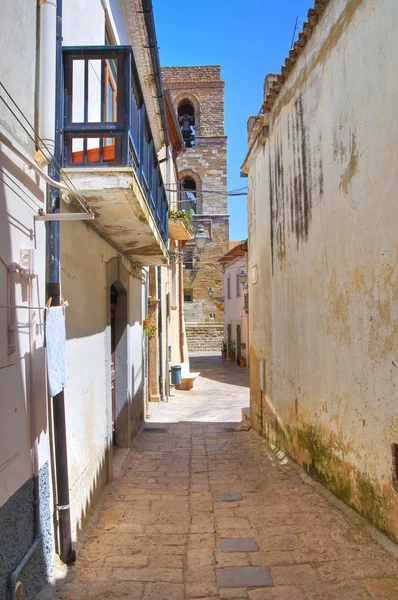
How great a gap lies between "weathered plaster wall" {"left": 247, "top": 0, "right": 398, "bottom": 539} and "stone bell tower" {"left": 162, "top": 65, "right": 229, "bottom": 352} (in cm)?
2590

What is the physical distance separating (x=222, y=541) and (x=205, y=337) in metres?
29.2

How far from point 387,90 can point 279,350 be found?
469 cm

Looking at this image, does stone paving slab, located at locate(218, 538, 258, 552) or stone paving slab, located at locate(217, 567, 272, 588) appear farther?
stone paving slab, located at locate(218, 538, 258, 552)

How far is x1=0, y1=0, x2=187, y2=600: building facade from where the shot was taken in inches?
121

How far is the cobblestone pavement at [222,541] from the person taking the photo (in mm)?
3510

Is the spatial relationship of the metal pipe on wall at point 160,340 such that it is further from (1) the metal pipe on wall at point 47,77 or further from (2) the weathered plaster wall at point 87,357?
(1) the metal pipe on wall at point 47,77

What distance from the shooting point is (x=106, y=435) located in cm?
608

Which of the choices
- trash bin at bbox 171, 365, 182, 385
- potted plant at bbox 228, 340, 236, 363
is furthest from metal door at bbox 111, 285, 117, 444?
potted plant at bbox 228, 340, 236, 363

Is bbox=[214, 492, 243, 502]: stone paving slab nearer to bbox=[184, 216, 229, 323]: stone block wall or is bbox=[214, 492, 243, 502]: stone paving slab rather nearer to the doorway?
the doorway

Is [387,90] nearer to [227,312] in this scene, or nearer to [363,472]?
[363,472]

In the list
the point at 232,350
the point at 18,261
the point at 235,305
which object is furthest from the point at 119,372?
the point at 235,305

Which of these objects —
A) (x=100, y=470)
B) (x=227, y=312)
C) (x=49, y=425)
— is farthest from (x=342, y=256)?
(x=227, y=312)

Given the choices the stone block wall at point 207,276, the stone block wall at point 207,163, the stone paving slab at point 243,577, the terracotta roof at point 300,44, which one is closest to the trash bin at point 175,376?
the terracotta roof at point 300,44

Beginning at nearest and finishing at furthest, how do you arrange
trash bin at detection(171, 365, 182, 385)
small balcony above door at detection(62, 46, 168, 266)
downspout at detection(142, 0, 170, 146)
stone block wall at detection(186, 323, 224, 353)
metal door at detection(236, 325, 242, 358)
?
small balcony above door at detection(62, 46, 168, 266), downspout at detection(142, 0, 170, 146), trash bin at detection(171, 365, 182, 385), metal door at detection(236, 325, 242, 358), stone block wall at detection(186, 323, 224, 353)
